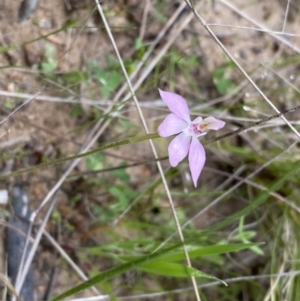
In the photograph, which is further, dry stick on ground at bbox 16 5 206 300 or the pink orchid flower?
dry stick on ground at bbox 16 5 206 300

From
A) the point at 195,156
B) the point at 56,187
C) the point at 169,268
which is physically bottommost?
the point at 169,268

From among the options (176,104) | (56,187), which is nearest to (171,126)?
(176,104)

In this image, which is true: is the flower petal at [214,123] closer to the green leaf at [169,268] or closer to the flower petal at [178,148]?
the flower petal at [178,148]

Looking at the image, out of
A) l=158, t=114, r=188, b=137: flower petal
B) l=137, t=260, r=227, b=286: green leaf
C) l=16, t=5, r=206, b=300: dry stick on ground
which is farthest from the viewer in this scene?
l=16, t=5, r=206, b=300: dry stick on ground

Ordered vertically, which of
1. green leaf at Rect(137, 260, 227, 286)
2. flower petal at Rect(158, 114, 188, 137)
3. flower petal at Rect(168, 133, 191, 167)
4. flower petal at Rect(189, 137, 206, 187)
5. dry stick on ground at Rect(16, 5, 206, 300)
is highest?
flower petal at Rect(158, 114, 188, 137)

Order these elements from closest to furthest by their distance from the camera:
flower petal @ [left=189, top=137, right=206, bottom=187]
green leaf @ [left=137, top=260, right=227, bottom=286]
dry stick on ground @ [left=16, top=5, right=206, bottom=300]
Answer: flower petal @ [left=189, top=137, right=206, bottom=187] → green leaf @ [left=137, top=260, right=227, bottom=286] → dry stick on ground @ [left=16, top=5, right=206, bottom=300]

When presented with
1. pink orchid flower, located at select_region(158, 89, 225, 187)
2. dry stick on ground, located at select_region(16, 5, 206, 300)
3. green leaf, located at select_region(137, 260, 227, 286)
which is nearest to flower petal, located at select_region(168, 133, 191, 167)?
pink orchid flower, located at select_region(158, 89, 225, 187)

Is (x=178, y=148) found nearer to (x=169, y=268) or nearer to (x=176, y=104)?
(x=176, y=104)

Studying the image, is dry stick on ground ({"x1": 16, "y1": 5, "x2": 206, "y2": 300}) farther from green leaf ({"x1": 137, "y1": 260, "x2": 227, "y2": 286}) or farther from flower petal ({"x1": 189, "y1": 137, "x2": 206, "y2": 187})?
flower petal ({"x1": 189, "y1": 137, "x2": 206, "y2": 187})
